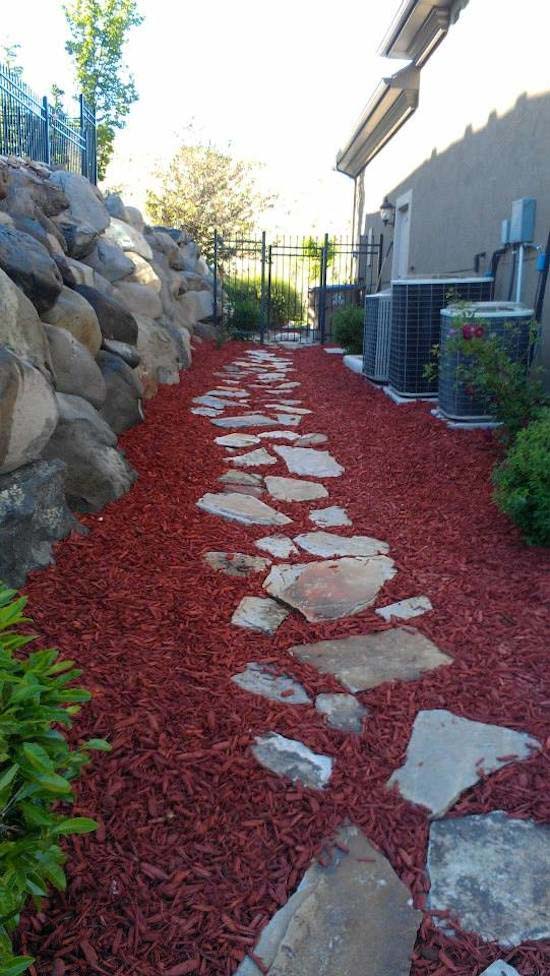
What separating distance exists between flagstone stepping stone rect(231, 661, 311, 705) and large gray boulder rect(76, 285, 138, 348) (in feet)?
12.4

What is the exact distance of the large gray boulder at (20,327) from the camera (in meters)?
3.65

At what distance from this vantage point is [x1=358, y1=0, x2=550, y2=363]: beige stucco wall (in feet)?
19.6

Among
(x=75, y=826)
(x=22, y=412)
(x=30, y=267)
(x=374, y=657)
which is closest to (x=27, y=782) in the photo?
(x=75, y=826)

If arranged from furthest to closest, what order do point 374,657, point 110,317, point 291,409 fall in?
point 291,409, point 110,317, point 374,657

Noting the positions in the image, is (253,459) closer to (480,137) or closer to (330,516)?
(330,516)

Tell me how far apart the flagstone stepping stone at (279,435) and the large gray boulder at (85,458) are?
2164 mm

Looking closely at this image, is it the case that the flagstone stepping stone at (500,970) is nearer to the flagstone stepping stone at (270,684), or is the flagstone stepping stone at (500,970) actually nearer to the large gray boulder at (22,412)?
the flagstone stepping stone at (270,684)

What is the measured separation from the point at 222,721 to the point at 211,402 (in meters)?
5.69

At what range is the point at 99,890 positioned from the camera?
1.75 metres

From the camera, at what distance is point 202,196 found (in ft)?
75.4

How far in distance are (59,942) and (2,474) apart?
2.13 m

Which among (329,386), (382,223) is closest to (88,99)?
(382,223)

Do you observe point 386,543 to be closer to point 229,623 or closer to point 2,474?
point 229,623

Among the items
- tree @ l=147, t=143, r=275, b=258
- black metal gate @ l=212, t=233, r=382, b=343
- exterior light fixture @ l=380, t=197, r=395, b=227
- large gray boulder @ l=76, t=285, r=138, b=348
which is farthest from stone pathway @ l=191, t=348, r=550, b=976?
tree @ l=147, t=143, r=275, b=258
